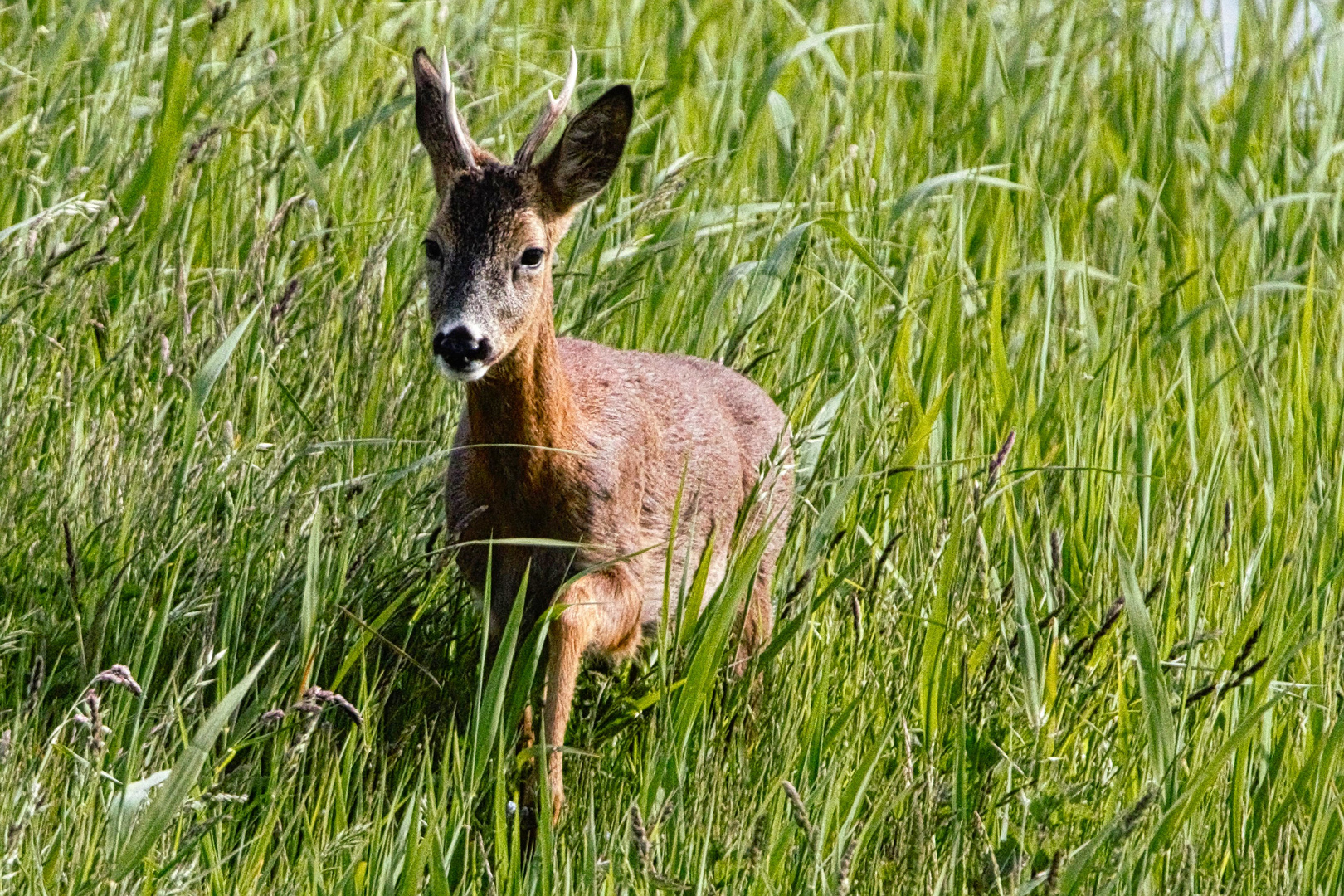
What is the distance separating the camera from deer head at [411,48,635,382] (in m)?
3.94

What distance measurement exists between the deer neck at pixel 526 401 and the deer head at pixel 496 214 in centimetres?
5

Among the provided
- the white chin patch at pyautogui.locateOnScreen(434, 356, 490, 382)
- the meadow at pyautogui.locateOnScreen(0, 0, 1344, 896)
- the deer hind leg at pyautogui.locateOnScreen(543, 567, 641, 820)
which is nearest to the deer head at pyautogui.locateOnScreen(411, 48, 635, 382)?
the white chin patch at pyautogui.locateOnScreen(434, 356, 490, 382)

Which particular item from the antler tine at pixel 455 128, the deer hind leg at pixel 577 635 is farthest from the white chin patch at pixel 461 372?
the antler tine at pixel 455 128

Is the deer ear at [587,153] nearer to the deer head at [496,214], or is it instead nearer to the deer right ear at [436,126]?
the deer head at [496,214]

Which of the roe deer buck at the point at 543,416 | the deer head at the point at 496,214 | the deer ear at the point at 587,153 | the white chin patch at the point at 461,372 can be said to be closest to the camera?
the white chin patch at the point at 461,372

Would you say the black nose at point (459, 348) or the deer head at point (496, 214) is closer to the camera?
the black nose at point (459, 348)

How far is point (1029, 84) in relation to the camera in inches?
261

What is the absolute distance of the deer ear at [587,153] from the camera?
4.32 meters

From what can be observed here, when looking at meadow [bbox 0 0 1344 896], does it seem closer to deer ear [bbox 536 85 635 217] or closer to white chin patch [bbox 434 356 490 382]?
white chin patch [bbox 434 356 490 382]

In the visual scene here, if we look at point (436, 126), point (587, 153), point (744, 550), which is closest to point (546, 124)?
point (587, 153)

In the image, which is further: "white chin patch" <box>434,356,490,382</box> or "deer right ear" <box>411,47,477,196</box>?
"deer right ear" <box>411,47,477,196</box>

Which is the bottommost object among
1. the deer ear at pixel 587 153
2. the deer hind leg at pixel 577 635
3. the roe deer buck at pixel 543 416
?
the deer hind leg at pixel 577 635

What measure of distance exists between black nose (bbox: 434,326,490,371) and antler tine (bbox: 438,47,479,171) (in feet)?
1.79

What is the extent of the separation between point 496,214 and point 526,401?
0.40 meters
